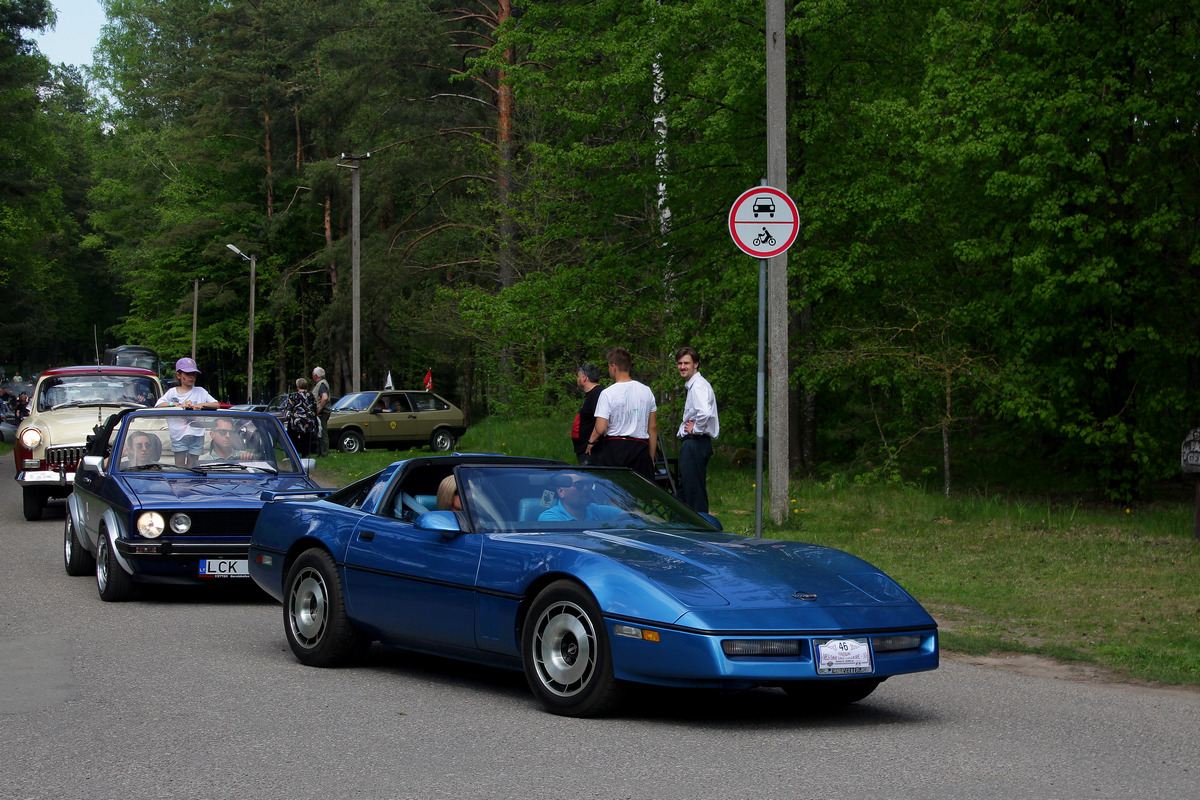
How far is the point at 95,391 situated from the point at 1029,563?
1290 centimetres

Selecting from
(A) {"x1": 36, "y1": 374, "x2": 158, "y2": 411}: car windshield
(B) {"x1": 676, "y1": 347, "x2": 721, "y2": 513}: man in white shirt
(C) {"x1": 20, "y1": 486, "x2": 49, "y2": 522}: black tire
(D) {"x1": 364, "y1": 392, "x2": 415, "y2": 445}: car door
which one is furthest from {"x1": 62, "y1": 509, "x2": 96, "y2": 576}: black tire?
(D) {"x1": 364, "y1": 392, "x2": 415, "y2": 445}: car door

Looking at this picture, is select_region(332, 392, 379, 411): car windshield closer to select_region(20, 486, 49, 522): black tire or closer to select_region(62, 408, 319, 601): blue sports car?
select_region(20, 486, 49, 522): black tire

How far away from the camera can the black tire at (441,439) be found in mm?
37934

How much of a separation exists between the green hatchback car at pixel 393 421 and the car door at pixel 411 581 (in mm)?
29205

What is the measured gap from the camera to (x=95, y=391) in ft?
60.8

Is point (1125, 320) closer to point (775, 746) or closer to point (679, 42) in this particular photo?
point (679, 42)

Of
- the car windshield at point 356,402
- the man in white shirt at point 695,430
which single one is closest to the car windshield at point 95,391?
the man in white shirt at point 695,430

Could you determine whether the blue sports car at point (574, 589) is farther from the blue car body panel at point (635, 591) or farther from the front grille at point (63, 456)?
the front grille at point (63, 456)

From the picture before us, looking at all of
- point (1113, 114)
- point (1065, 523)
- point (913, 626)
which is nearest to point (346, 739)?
point (913, 626)

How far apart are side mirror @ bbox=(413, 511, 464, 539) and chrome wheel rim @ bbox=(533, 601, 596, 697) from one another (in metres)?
0.84

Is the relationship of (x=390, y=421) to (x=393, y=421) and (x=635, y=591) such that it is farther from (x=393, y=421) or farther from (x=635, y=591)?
(x=635, y=591)

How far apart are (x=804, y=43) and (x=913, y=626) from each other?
52.7ft

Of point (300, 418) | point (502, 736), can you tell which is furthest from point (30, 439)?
point (502, 736)

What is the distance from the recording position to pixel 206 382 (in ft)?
278
